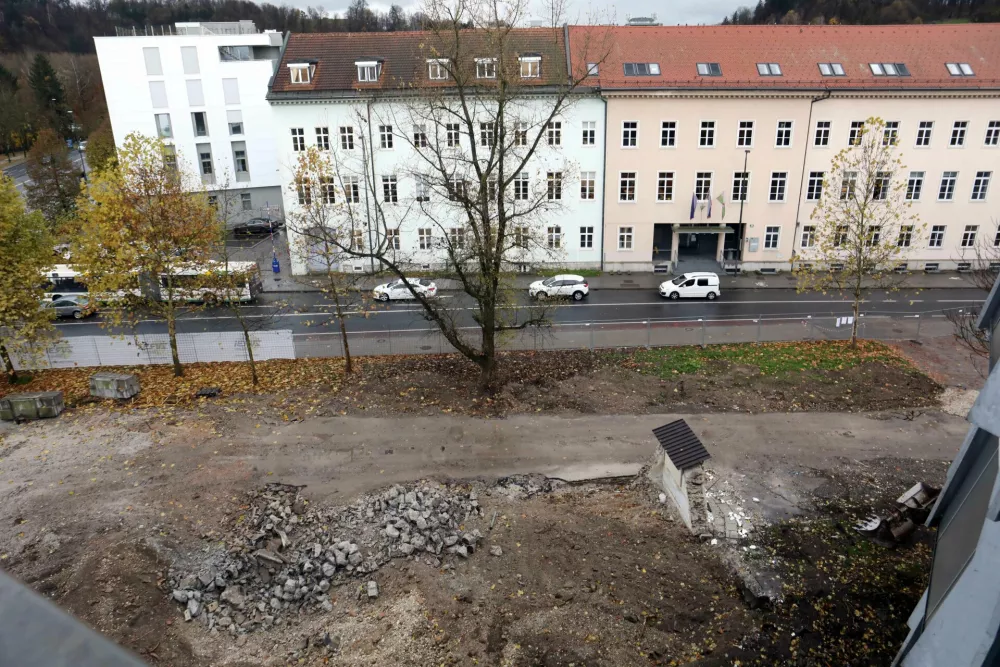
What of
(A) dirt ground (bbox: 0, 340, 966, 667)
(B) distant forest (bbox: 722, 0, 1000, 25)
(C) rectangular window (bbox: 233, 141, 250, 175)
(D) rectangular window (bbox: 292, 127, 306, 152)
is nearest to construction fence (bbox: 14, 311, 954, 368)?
(A) dirt ground (bbox: 0, 340, 966, 667)

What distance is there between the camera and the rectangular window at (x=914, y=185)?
3866 cm

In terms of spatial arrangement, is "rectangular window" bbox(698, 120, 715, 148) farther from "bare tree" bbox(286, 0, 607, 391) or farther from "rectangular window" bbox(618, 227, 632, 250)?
"bare tree" bbox(286, 0, 607, 391)

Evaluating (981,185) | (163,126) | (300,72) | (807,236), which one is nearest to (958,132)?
Result: (981,185)

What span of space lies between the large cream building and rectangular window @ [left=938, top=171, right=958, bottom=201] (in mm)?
58

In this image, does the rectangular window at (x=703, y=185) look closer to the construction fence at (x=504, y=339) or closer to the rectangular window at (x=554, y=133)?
the rectangular window at (x=554, y=133)

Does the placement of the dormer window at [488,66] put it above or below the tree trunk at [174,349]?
above

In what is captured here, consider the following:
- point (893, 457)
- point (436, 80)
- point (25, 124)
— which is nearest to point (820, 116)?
point (436, 80)

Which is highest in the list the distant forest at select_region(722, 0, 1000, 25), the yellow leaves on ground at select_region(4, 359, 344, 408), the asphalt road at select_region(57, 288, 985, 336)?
the distant forest at select_region(722, 0, 1000, 25)

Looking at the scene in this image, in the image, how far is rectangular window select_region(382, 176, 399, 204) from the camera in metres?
39.2

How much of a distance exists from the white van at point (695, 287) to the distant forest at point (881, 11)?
59048 mm

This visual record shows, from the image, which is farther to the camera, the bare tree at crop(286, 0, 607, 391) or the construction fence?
the construction fence

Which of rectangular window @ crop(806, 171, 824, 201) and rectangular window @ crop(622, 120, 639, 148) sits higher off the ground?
rectangular window @ crop(622, 120, 639, 148)

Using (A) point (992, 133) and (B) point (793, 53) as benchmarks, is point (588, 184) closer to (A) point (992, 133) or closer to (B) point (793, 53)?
(B) point (793, 53)

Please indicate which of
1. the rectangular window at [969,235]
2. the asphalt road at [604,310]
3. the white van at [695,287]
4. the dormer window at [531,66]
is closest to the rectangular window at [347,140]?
the asphalt road at [604,310]
